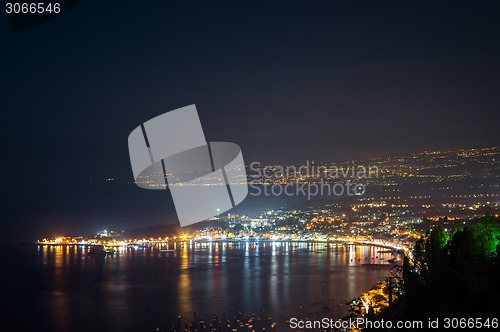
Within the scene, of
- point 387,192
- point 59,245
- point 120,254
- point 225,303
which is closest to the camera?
point 225,303

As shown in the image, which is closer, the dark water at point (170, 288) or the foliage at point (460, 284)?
the foliage at point (460, 284)

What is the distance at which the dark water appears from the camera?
9211mm

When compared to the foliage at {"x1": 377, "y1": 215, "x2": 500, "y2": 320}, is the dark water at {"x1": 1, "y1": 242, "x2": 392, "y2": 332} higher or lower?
lower

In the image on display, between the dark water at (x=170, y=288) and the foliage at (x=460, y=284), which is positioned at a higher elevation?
the foliage at (x=460, y=284)

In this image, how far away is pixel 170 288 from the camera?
12.1m

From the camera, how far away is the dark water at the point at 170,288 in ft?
30.2

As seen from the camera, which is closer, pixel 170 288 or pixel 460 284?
pixel 460 284

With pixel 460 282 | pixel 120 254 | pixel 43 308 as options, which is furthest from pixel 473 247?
pixel 120 254

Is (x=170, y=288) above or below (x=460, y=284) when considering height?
below

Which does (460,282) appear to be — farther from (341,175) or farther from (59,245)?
(341,175)

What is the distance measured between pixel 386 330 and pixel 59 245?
2639 cm

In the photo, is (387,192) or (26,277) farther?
(387,192)

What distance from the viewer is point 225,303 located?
10.2m

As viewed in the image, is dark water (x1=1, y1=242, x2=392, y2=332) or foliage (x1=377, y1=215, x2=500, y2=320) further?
dark water (x1=1, y1=242, x2=392, y2=332)
